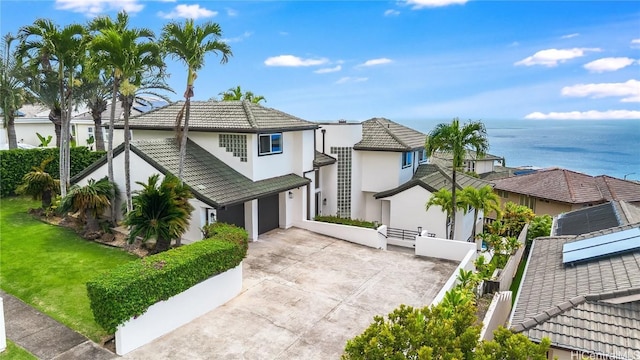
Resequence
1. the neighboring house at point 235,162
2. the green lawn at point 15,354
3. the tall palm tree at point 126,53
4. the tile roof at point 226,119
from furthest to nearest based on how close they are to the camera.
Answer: the tile roof at point 226,119
the neighboring house at point 235,162
the tall palm tree at point 126,53
the green lawn at point 15,354

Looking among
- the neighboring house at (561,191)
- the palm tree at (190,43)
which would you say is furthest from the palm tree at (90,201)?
the neighboring house at (561,191)

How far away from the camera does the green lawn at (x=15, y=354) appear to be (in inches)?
396

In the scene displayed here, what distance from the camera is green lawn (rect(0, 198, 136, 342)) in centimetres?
1233

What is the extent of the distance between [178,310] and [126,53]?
975cm

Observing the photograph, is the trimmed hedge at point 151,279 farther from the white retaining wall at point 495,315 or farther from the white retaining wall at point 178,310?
the white retaining wall at point 495,315

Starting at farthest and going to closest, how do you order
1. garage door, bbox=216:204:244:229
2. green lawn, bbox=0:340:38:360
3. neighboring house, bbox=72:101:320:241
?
garage door, bbox=216:204:244:229
neighboring house, bbox=72:101:320:241
green lawn, bbox=0:340:38:360

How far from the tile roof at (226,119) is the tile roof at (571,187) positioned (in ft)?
62.1

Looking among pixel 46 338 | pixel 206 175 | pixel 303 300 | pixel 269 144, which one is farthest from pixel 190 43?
pixel 46 338

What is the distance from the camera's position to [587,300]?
8594 millimetres

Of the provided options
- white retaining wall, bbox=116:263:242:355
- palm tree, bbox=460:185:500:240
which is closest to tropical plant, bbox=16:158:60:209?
white retaining wall, bbox=116:263:242:355

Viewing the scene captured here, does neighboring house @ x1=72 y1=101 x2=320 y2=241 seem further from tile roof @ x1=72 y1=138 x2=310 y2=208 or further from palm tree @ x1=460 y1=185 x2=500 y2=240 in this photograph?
palm tree @ x1=460 y1=185 x2=500 y2=240

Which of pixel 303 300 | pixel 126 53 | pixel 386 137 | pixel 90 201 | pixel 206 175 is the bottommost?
pixel 303 300

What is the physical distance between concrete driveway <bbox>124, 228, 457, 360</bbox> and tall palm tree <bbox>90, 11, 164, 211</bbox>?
719 cm

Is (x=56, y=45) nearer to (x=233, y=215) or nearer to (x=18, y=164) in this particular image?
(x=18, y=164)
